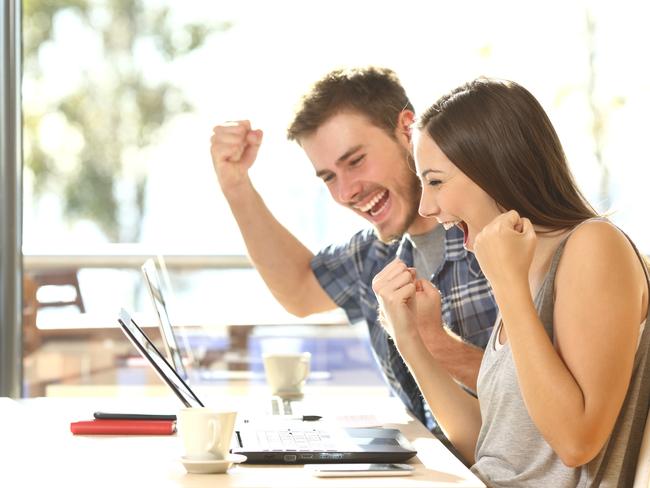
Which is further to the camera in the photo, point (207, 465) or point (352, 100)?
point (352, 100)

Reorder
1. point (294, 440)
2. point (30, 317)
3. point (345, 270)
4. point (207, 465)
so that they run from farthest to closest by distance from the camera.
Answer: point (30, 317), point (345, 270), point (294, 440), point (207, 465)

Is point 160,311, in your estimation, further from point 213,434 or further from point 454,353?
point 213,434

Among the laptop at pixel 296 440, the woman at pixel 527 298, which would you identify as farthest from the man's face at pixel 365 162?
the laptop at pixel 296 440

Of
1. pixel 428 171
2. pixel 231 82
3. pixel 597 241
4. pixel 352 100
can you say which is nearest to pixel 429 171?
pixel 428 171

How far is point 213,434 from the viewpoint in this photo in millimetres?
1334

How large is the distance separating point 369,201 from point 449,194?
79 cm

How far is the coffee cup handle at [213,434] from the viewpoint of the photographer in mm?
1326

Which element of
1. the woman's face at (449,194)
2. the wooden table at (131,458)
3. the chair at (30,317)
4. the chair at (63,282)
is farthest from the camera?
the chair at (63,282)

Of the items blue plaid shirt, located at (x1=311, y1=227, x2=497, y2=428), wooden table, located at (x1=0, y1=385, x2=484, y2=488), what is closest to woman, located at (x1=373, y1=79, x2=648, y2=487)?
wooden table, located at (x1=0, y1=385, x2=484, y2=488)

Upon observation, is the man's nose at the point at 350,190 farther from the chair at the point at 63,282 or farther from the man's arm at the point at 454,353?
the chair at the point at 63,282

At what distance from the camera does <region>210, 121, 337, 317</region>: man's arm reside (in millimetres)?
2523

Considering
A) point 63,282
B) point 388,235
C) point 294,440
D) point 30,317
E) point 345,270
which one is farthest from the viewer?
point 63,282

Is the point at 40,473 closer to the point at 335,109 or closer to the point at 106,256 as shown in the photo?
the point at 335,109

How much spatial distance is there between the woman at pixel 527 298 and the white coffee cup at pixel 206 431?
0.40 metres
